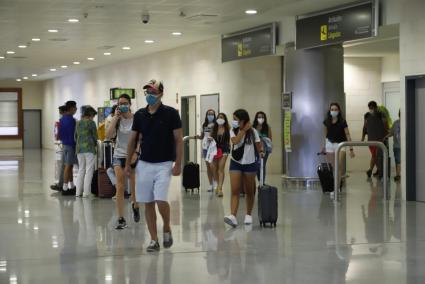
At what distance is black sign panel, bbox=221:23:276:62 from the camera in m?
17.8

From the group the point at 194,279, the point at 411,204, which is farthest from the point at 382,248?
the point at 411,204

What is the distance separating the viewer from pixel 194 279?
664cm

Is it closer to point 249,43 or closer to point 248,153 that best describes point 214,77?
point 249,43

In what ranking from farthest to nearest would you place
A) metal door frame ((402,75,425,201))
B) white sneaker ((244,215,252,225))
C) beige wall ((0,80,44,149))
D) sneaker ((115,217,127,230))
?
beige wall ((0,80,44,149)) → metal door frame ((402,75,425,201)) → white sneaker ((244,215,252,225)) → sneaker ((115,217,127,230))

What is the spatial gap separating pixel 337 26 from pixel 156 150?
817 cm

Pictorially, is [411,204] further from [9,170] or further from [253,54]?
[9,170]

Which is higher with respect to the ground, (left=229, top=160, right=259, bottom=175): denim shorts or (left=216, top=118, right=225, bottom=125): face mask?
(left=216, top=118, right=225, bottom=125): face mask

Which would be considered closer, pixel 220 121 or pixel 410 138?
pixel 410 138

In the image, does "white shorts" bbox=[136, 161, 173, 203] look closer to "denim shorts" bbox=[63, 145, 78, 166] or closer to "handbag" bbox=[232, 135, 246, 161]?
"handbag" bbox=[232, 135, 246, 161]

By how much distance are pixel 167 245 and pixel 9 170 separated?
15.8 m

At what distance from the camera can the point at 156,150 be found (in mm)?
7895

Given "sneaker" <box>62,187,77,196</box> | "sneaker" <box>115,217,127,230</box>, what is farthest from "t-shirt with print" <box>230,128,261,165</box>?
A: "sneaker" <box>62,187,77,196</box>

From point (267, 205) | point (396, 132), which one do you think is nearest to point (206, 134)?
point (267, 205)

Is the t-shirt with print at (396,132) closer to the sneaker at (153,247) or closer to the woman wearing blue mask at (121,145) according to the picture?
the woman wearing blue mask at (121,145)
